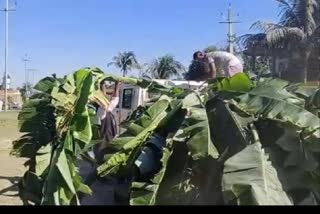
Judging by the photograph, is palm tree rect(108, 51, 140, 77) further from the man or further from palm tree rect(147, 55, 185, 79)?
the man

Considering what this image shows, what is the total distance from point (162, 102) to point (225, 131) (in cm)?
72

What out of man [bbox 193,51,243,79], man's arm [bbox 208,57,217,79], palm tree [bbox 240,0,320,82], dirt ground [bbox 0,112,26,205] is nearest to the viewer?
man's arm [bbox 208,57,217,79]

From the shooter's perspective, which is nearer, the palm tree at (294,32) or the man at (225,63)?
the man at (225,63)

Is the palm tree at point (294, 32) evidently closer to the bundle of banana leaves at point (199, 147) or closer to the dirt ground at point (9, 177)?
the dirt ground at point (9, 177)

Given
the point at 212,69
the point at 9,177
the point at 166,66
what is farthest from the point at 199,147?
the point at 166,66

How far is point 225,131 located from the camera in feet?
13.5

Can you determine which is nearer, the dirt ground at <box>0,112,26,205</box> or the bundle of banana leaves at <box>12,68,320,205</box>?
the bundle of banana leaves at <box>12,68,320,205</box>

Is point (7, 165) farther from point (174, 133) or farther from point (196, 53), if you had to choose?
point (174, 133)

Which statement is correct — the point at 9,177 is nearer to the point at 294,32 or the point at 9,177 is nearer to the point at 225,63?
the point at 225,63

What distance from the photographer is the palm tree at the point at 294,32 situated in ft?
70.9

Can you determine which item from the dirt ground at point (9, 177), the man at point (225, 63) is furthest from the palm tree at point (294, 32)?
the man at point (225, 63)

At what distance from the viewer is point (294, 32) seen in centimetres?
2214

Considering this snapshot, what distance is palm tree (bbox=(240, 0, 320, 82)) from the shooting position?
2161cm

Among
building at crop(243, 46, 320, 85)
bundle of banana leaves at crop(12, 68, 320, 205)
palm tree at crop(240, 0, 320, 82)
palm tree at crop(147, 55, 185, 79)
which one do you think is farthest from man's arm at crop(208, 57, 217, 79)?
palm tree at crop(147, 55, 185, 79)
